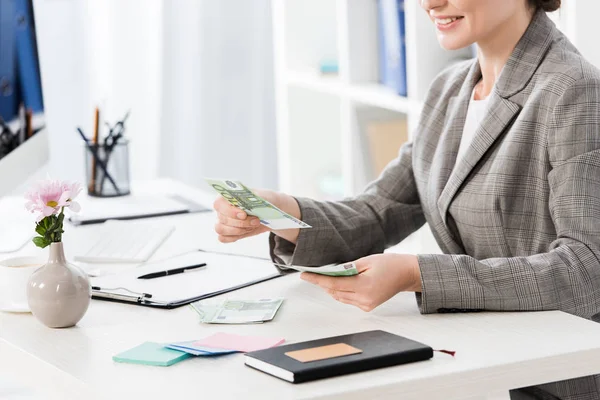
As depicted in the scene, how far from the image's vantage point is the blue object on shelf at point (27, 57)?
1921 mm

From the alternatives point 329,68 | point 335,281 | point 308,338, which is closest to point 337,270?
point 335,281

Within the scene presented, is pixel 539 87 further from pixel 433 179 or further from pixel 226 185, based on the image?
pixel 226 185

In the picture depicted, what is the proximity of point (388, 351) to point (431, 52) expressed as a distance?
137 centimetres

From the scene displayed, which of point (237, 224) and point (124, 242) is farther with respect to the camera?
point (124, 242)

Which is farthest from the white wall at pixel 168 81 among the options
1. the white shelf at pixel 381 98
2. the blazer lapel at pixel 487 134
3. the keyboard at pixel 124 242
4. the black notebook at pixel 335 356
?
the black notebook at pixel 335 356

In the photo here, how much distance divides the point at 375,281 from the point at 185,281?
0.34 metres

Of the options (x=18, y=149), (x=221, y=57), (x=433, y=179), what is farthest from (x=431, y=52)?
(x=221, y=57)

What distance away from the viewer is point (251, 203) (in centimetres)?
138

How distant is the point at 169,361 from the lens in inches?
40.5

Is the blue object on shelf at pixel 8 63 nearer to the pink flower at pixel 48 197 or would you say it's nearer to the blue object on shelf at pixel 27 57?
the blue object on shelf at pixel 27 57

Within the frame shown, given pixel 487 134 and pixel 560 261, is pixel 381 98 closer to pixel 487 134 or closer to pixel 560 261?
pixel 487 134

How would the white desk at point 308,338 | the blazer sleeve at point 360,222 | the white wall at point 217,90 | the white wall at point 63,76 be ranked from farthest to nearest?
1. the white wall at point 217,90
2. the white wall at point 63,76
3. the blazer sleeve at point 360,222
4. the white desk at point 308,338

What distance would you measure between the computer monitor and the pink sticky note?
2.55 ft

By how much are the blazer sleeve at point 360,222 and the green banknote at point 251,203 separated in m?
0.13
